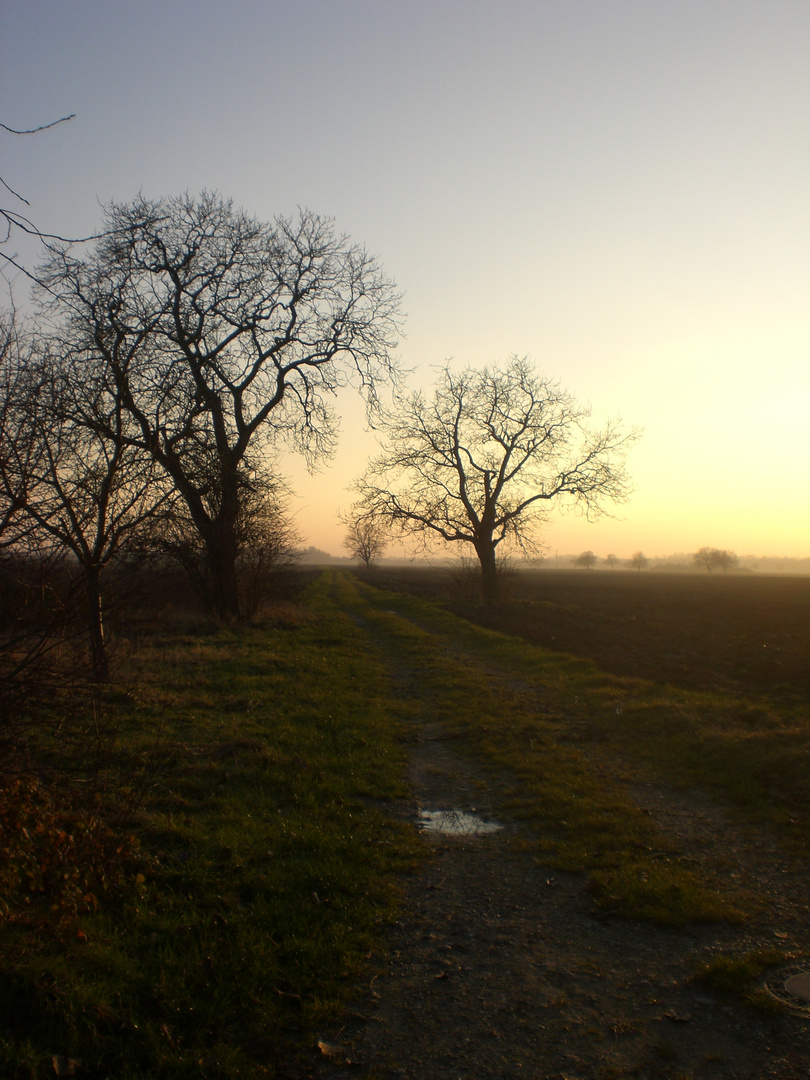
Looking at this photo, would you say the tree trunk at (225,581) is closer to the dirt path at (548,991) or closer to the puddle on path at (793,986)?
the dirt path at (548,991)

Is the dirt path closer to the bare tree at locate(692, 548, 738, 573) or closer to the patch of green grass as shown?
the patch of green grass

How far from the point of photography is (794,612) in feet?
95.2

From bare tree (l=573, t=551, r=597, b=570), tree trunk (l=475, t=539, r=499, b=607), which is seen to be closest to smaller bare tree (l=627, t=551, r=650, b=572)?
bare tree (l=573, t=551, r=597, b=570)

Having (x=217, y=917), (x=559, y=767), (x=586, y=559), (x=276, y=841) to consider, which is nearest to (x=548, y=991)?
(x=217, y=917)

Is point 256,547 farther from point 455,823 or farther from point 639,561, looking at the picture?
point 639,561

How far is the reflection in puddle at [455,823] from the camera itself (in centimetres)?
592

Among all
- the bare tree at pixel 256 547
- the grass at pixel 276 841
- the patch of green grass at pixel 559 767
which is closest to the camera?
the grass at pixel 276 841

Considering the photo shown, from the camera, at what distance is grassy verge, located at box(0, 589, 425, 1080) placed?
10.0 feet

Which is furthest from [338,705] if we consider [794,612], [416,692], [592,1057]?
[794,612]

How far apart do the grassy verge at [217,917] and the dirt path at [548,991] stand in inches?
12.8

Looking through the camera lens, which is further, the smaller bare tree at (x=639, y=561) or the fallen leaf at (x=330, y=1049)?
the smaller bare tree at (x=639, y=561)

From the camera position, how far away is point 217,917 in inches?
160

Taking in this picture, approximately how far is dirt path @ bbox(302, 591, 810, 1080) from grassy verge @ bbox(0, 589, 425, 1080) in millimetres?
326

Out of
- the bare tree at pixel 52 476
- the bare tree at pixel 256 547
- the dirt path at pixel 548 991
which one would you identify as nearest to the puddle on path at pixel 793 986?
the dirt path at pixel 548 991
